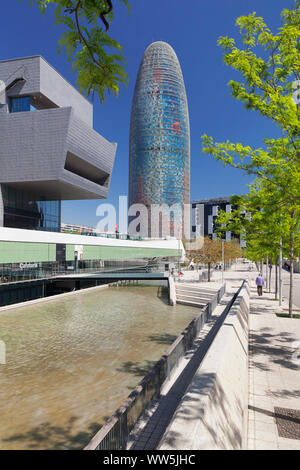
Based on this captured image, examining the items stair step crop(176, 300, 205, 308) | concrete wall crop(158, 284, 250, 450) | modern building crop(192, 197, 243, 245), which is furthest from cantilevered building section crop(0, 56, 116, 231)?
modern building crop(192, 197, 243, 245)

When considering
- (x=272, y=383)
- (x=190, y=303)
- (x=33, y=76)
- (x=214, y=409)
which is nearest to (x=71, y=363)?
(x=272, y=383)

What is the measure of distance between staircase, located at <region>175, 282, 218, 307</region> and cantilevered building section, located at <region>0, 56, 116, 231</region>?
20191mm

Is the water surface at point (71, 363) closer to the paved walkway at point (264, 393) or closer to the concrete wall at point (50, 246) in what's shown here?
the paved walkway at point (264, 393)

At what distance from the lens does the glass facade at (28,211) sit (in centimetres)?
3903

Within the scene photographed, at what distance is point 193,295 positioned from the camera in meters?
28.0

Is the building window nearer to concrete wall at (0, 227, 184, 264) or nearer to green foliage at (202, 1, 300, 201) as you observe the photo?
concrete wall at (0, 227, 184, 264)

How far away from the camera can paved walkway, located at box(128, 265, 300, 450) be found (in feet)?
16.9

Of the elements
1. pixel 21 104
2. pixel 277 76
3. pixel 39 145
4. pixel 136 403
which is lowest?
pixel 136 403

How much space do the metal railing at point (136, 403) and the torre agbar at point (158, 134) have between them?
456ft

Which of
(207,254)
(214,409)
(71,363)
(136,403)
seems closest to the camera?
(214,409)

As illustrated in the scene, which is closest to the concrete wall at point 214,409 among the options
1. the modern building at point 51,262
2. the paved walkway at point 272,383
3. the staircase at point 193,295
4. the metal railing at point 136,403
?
the paved walkway at point 272,383

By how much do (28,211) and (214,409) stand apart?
43.2 m

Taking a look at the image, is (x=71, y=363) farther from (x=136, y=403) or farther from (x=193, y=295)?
(x=193, y=295)

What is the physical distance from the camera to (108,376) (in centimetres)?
1124
